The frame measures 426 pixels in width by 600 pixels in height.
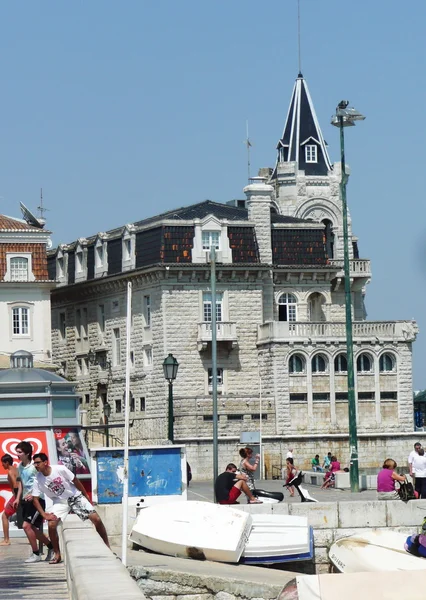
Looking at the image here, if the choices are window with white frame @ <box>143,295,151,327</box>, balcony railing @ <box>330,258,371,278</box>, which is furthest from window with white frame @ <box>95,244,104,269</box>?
balcony railing @ <box>330,258,371,278</box>

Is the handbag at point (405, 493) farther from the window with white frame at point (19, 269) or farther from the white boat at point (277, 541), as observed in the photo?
the window with white frame at point (19, 269)

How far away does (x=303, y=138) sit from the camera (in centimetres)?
8912

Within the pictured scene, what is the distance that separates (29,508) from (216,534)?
669 cm

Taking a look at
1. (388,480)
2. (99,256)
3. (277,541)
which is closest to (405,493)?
(388,480)

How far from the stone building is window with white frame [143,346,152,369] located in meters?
0.08

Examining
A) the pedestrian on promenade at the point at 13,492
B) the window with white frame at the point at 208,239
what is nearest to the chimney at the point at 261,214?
the window with white frame at the point at 208,239

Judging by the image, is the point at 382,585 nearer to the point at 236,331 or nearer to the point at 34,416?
the point at 34,416

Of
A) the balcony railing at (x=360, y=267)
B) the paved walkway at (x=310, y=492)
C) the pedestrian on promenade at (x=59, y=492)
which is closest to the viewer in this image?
the pedestrian on promenade at (x=59, y=492)

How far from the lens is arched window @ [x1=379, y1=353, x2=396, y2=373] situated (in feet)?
245

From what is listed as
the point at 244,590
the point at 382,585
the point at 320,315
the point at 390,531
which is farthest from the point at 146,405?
the point at 382,585

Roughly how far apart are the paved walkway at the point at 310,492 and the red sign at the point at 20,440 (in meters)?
7.87

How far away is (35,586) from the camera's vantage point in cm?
1900

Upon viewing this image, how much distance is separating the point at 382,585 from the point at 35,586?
203 inches

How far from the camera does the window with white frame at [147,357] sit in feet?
244
